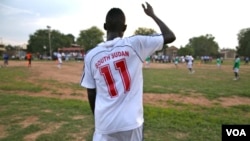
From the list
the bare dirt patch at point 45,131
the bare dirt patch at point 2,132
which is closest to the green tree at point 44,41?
the bare dirt patch at point 2,132

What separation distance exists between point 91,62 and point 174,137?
3.56 metres

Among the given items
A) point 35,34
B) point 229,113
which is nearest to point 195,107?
point 229,113

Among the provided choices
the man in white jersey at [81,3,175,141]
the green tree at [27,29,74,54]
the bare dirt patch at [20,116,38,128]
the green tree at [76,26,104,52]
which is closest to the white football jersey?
the man in white jersey at [81,3,175,141]

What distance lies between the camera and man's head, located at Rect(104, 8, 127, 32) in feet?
7.63

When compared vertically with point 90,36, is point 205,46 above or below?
below

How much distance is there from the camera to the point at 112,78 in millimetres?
2184

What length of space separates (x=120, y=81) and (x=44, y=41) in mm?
88937

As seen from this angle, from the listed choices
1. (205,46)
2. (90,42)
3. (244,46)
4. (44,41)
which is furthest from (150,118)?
(205,46)

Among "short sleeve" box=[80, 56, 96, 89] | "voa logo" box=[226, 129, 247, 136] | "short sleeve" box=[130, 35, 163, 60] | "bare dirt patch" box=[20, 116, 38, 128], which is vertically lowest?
"bare dirt patch" box=[20, 116, 38, 128]

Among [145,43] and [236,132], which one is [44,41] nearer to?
[236,132]

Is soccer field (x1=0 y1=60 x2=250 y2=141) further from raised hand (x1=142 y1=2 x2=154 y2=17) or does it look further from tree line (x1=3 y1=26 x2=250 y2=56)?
tree line (x1=3 y1=26 x2=250 y2=56)

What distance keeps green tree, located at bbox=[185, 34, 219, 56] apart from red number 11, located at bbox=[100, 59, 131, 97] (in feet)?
349

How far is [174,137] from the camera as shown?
207 inches

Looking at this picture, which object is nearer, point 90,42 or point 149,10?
point 149,10
